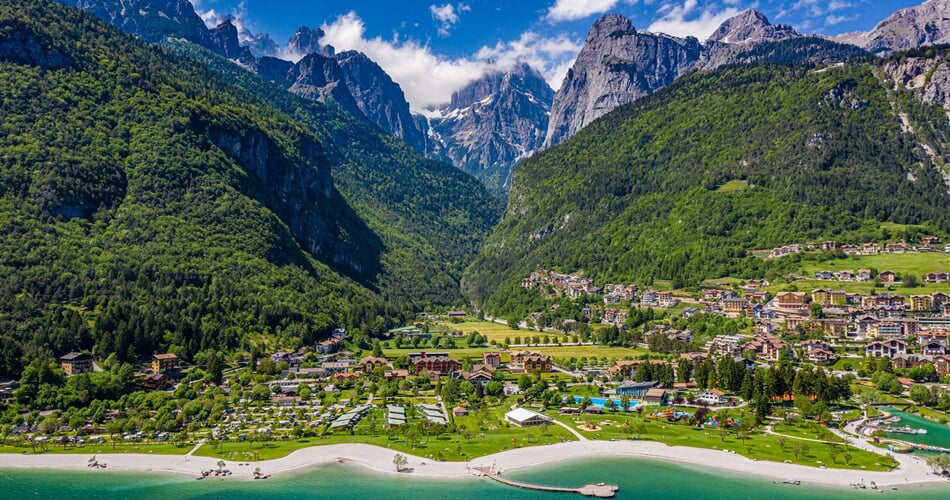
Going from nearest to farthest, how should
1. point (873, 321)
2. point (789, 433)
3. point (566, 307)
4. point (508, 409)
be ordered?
point (789, 433) < point (508, 409) < point (873, 321) < point (566, 307)

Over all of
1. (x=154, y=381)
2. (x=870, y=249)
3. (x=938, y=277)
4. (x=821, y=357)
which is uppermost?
(x=870, y=249)

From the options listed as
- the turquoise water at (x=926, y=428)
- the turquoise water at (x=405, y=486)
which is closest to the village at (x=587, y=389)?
the turquoise water at (x=926, y=428)

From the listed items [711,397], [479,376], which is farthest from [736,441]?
[479,376]

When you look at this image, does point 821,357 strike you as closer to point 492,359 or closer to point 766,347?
point 766,347

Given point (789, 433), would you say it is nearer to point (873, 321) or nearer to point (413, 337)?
point (873, 321)

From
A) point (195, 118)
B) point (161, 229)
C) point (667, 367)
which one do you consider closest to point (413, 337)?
point (161, 229)

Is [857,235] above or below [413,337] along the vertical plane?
above

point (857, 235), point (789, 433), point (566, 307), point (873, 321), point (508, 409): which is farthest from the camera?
point (566, 307)
